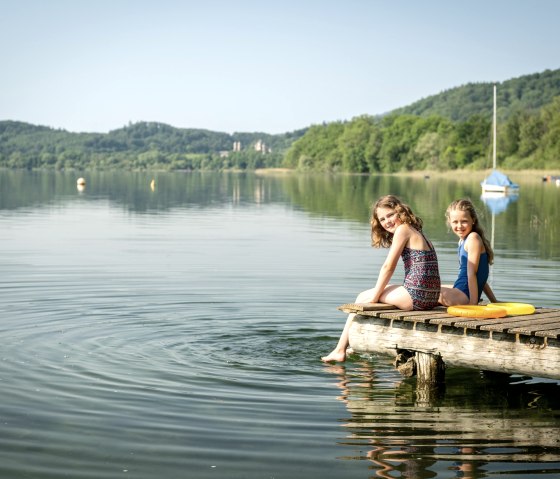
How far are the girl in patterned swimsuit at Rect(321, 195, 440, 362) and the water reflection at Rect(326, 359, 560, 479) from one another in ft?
3.21

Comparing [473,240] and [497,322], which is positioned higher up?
[473,240]

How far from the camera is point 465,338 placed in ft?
32.9

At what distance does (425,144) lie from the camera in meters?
168

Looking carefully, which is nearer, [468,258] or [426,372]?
[426,372]

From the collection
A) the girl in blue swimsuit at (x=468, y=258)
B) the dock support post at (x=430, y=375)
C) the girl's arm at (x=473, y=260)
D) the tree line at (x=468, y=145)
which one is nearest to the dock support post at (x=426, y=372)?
the dock support post at (x=430, y=375)

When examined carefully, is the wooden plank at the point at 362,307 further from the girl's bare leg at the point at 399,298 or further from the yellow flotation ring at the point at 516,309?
the yellow flotation ring at the point at 516,309

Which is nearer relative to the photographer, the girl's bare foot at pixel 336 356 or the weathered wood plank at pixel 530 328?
the weathered wood plank at pixel 530 328

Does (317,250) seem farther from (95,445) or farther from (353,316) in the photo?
(95,445)

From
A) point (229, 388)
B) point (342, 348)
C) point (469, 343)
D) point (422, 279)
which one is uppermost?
point (422, 279)

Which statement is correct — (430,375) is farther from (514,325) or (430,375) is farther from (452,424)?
(452,424)

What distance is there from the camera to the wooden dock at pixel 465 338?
954 centimetres

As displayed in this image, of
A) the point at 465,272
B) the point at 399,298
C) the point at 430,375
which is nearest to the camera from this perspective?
the point at 430,375

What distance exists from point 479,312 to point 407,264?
113 centimetres

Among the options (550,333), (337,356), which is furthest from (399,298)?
(550,333)
